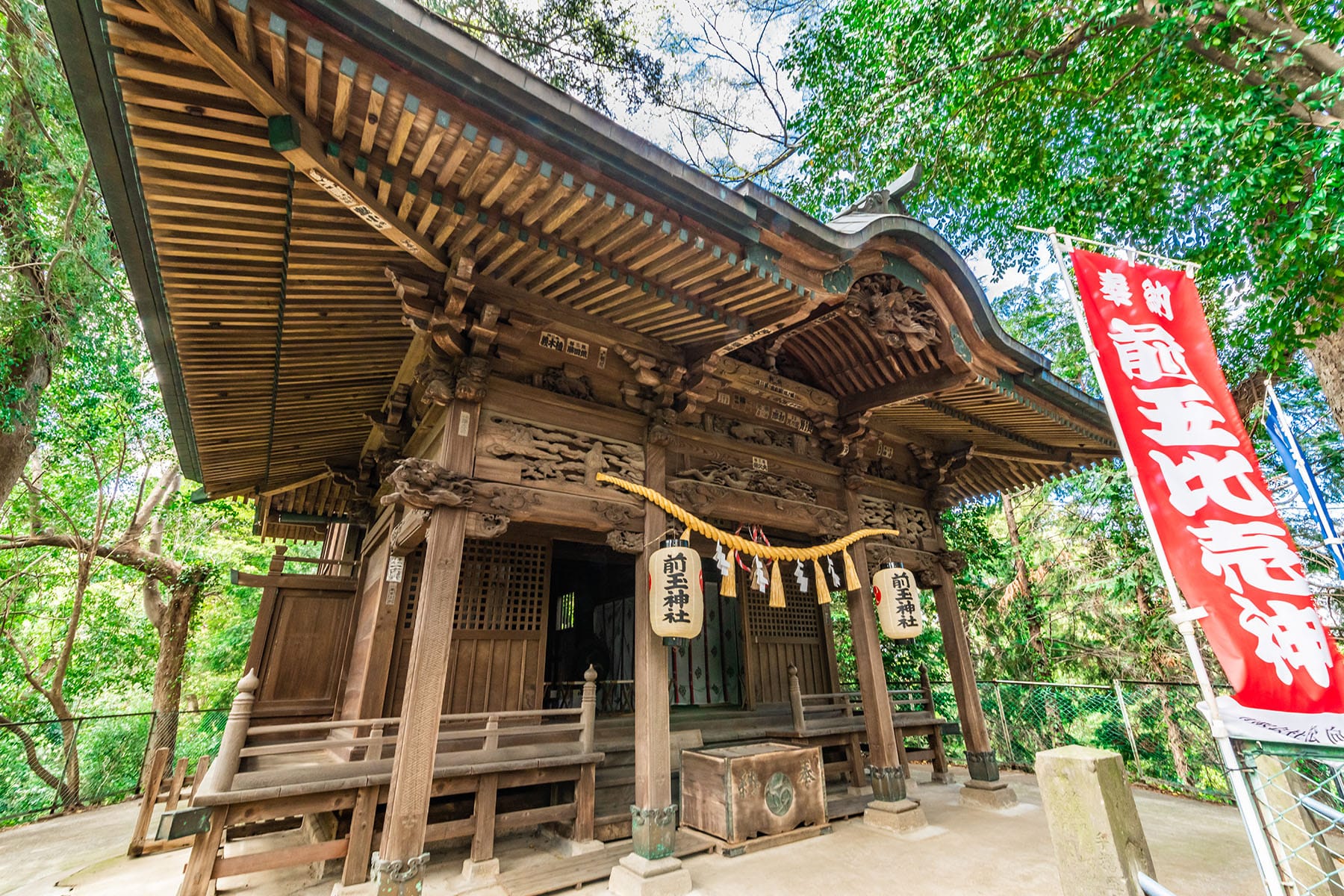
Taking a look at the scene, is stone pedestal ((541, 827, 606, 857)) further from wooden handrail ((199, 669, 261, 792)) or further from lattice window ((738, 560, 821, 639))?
lattice window ((738, 560, 821, 639))

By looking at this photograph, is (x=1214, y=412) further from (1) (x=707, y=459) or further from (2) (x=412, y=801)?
(2) (x=412, y=801)

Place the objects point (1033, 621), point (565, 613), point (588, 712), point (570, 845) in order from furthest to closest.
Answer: point (1033, 621) < point (565, 613) < point (588, 712) < point (570, 845)

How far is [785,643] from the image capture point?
31.8 feet

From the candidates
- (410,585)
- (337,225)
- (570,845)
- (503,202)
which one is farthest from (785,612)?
(337,225)

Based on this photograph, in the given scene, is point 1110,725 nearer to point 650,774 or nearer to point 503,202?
point 650,774

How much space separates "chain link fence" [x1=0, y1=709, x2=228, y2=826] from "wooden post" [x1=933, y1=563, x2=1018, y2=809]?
470 inches

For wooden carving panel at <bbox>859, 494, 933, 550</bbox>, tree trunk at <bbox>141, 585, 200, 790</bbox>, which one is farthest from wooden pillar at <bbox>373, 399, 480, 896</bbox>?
tree trunk at <bbox>141, 585, 200, 790</bbox>

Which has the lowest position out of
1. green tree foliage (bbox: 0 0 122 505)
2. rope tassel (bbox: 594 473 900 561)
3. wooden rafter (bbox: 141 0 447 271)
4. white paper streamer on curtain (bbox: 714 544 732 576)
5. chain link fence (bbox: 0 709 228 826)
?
chain link fence (bbox: 0 709 228 826)

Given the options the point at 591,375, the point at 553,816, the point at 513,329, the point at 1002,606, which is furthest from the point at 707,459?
the point at 1002,606

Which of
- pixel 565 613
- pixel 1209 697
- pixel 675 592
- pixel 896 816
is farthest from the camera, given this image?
pixel 565 613

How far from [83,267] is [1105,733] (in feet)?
64.3

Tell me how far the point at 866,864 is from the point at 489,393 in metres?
5.48

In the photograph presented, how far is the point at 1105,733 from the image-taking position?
11227 millimetres

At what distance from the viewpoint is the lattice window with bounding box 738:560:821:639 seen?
31.2 feet
